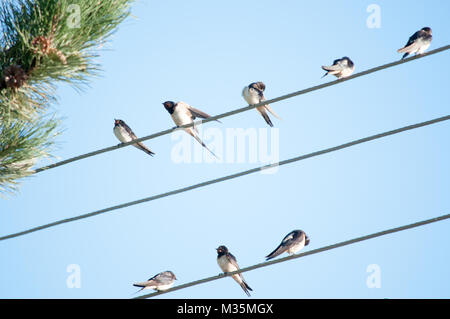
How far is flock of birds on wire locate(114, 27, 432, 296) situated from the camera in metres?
8.18

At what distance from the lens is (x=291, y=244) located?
8141mm

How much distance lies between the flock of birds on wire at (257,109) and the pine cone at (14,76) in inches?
153

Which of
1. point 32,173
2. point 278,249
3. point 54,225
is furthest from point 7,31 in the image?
point 278,249

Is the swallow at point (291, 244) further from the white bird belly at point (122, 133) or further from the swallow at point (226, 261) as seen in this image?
the white bird belly at point (122, 133)

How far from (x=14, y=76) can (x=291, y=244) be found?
4.71 meters

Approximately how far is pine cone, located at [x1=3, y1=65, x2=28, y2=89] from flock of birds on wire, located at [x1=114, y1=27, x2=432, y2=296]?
3.88 m

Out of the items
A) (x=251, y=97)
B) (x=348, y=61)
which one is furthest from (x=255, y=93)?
(x=348, y=61)

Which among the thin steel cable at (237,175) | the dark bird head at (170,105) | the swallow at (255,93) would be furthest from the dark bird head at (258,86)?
the thin steel cable at (237,175)

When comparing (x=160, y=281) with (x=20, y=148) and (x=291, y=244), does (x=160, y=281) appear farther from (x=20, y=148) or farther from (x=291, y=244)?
(x=20, y=148)

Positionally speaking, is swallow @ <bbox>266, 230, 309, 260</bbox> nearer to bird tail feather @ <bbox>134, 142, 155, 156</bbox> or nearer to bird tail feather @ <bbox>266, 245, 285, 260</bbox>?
bird tail feather @ <bbox>266, 245, 285, 260</bbox>

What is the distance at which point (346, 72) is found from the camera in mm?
8805

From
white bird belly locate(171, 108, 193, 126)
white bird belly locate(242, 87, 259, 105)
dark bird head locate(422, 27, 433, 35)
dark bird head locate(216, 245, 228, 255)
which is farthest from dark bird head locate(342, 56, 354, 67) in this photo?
dark bird head locate(216, 245, 228, 255)
